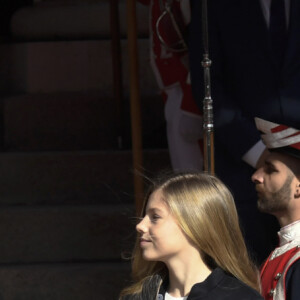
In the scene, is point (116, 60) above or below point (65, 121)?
above

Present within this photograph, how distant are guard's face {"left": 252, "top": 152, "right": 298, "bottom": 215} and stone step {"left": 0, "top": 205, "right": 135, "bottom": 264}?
159cm

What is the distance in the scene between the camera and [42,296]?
5188 millimetres

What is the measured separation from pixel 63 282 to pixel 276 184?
66.0 inches

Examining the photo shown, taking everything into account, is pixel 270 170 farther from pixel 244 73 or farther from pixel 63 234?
pixel 63 234

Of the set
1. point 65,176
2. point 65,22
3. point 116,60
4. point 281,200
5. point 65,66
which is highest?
point 65,22

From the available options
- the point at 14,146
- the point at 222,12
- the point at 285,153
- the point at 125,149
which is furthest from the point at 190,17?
the point at 14,146

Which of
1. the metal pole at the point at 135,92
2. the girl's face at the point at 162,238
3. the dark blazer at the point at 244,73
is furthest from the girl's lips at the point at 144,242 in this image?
the metal pole at the point at 135,92

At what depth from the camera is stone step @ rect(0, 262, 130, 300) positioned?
514 cm

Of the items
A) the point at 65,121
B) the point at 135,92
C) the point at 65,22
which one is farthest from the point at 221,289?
the point at 65,22

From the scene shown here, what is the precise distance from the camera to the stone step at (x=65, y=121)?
627 cm

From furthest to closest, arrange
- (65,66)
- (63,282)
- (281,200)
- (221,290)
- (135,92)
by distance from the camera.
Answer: (65,66) < (63,282) < (135,92) < (281,200) < (221,290)

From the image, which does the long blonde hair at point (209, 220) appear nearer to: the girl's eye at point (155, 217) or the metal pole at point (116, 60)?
the girl's eye at point (155, 217)

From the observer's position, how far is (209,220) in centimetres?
322

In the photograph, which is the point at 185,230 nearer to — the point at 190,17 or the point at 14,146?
the point at 190,17
